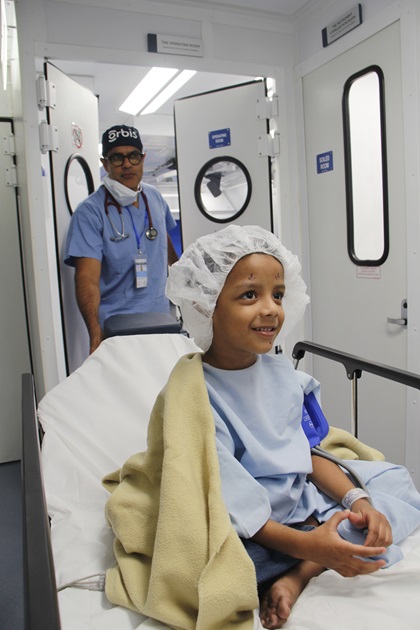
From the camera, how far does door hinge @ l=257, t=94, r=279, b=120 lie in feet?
10.1

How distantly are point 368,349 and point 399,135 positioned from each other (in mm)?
1107

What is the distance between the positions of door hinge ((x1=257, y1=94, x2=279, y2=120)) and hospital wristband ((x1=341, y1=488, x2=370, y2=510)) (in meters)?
2.48

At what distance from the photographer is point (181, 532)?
1.00 metres

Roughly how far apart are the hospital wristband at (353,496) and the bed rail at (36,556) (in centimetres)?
75

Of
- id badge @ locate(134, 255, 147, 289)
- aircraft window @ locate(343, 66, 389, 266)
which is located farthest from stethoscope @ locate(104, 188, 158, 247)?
aircraft window @ locate(343, 66, 389, 266)

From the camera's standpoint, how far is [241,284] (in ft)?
4.14

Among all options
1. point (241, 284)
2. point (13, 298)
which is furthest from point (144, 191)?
point (241, 284)

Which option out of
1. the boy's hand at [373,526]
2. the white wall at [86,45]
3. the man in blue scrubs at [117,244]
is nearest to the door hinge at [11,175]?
the white wall at [86,45]

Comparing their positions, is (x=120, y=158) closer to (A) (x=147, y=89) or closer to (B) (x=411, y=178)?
(B) (x=411, y=178)

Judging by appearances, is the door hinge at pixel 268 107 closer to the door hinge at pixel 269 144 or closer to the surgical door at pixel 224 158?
the surgical door at pixel 224 158

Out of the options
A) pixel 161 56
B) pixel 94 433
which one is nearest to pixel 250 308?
pixel 94 433

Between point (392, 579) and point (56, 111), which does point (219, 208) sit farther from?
point (392, 579)

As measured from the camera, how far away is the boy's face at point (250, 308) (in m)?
1.25

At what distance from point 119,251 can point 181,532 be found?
2.13m
